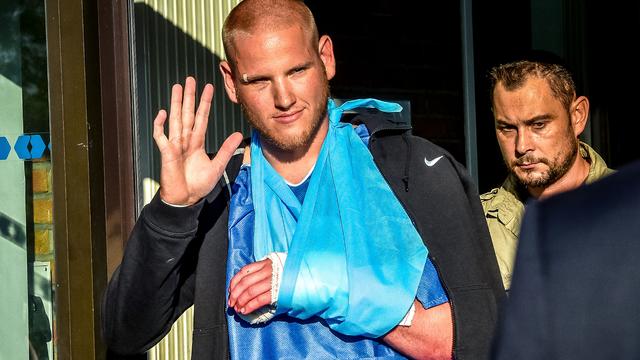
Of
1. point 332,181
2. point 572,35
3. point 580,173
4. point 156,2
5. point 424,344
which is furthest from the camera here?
point 572,35

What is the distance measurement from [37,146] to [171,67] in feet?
1.66

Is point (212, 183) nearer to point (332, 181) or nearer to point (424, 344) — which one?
point (332, 181)

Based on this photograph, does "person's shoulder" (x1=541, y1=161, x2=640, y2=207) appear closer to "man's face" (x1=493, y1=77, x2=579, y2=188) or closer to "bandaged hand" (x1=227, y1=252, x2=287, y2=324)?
"bandaged hand" (x1=227, y1=252, x2=287, y2=324)

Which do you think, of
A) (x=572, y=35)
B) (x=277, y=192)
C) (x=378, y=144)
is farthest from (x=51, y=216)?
(x=572, y=35)

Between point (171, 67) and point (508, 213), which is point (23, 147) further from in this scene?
point (508, 213)

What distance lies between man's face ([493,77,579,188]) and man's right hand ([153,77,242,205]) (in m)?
0.97

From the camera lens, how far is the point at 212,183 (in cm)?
221

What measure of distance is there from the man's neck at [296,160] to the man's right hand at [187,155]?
0.15 metres

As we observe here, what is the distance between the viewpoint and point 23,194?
3148 mm

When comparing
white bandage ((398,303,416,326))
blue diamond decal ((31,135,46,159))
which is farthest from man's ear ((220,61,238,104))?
blue diamond decal ((31,135,46,159))

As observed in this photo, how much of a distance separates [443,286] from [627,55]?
3.18 m

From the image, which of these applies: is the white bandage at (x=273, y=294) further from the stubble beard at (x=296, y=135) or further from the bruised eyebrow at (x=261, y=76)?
the bruised eyebrow at (x=261, y=76)

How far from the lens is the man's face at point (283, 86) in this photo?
7.61 ft

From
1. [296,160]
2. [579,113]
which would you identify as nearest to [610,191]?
[296,160]
